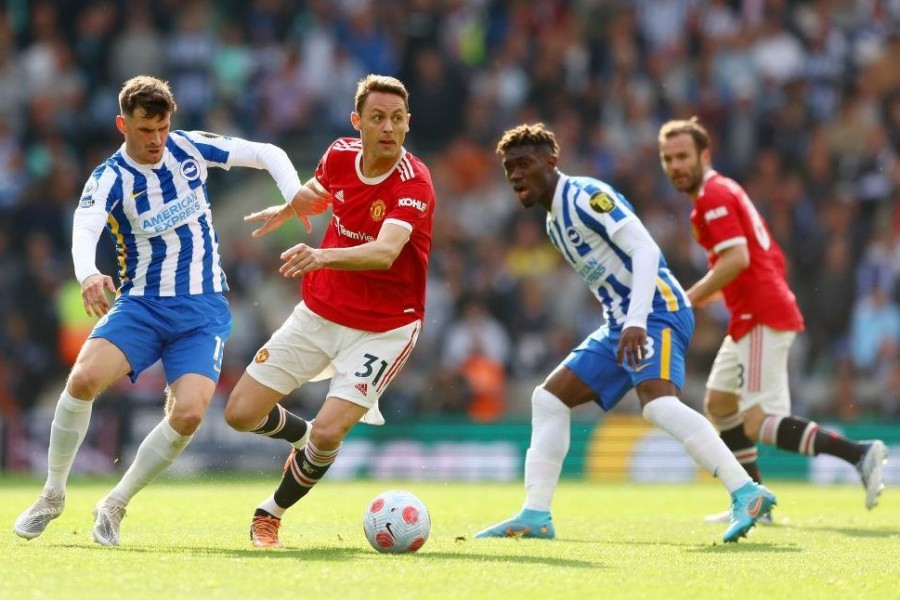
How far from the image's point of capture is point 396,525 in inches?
291

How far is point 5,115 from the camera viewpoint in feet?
61.9

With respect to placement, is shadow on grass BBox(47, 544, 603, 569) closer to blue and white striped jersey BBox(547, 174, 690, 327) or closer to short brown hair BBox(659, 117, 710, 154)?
blue and white striped jersey BBox(547, 174, 690, 327)

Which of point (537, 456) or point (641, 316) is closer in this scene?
point (641, 316)

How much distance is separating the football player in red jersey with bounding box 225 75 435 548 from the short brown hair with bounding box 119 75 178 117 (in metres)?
0.92

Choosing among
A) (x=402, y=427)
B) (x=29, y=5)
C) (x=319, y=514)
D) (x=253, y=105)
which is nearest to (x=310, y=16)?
(x=253, y=105)

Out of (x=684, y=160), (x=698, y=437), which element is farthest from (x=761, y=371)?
(x=698, y=437)

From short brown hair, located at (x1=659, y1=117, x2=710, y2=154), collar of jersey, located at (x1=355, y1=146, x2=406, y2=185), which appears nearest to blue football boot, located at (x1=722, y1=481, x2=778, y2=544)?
collar of jersey, located at (x1=355, y1=146, x2=406, y2=185)

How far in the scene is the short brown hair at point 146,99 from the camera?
761cm

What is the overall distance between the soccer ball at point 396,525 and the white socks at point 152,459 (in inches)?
43.8

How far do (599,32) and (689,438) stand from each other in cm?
1283

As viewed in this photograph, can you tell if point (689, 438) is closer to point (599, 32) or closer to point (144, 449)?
point (144, 449)

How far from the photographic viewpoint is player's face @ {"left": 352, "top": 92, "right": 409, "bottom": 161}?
7680 millimetres

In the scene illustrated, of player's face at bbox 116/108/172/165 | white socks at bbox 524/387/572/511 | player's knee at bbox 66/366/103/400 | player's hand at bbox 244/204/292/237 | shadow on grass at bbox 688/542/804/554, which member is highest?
player's face at bbox 116/108/172/165

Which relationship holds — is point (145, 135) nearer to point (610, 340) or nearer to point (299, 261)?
point (299, 261)
